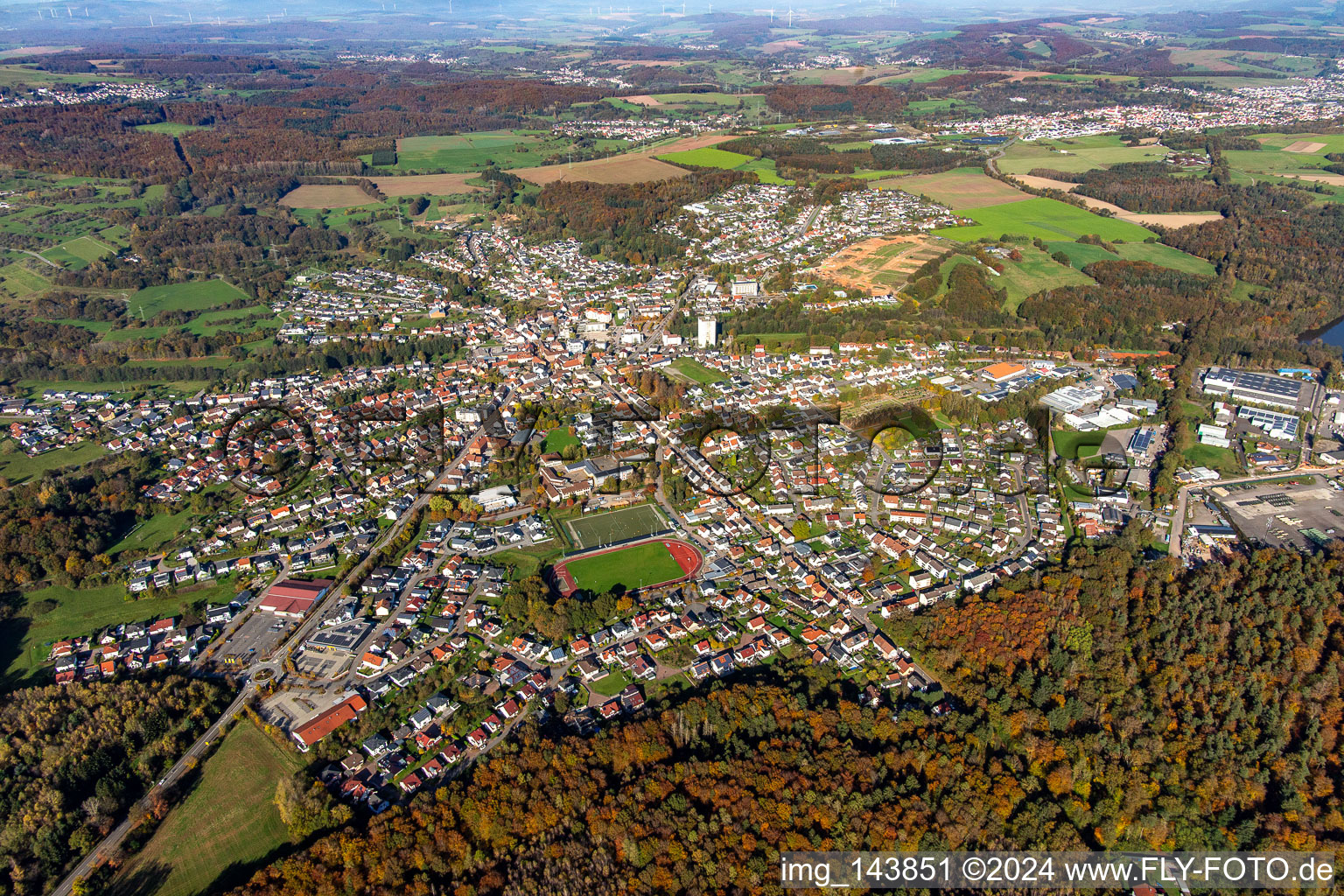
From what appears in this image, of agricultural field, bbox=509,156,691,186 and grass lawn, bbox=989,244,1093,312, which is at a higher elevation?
agricultural field, bbox=509,156,691,186

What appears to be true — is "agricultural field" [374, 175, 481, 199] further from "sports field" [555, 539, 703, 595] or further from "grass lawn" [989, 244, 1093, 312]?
"sports field" [555, 539, 703, 595]

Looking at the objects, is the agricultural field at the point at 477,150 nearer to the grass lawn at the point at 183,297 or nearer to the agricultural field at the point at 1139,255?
the grass lawn at the point at 183,297

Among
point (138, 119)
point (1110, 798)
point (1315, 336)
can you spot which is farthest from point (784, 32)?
point (1110, 798)

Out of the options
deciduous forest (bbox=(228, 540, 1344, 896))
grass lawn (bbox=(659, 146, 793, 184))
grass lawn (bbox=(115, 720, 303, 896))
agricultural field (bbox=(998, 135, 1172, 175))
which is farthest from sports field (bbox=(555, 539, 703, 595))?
agricultural field (bbox=(998, 135, 1172, 175))

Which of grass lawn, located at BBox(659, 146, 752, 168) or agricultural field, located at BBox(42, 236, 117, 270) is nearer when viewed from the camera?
agricultural field, located at BBox(42, 236, 117, 270)

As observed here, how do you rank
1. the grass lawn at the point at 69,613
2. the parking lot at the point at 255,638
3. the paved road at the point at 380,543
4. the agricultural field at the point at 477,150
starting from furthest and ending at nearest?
the agricultural field at the point at 477,150
the paved road at the point at 380,543
the grass lawn at the point at 69,613
the parking lot at the point at 255,638

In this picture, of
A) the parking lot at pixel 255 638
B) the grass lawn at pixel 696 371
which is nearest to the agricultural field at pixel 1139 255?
the grass lawn at pixel 696 371
